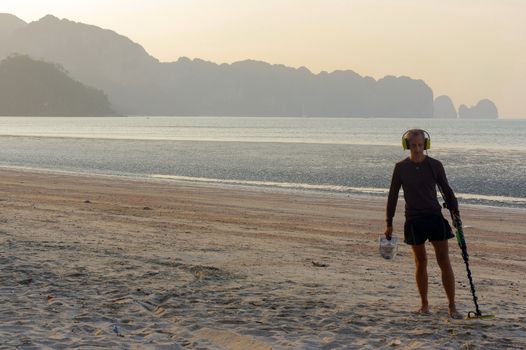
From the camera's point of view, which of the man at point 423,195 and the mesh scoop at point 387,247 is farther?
the mesh scoop at point 387,247

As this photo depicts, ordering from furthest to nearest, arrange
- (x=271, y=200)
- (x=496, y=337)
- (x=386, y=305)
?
(x=271, y=200) → (x=386, y=305) → (x=496, y=337)

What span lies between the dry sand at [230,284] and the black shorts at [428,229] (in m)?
0.94

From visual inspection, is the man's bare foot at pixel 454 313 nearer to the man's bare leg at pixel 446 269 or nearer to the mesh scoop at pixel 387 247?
the man's bare leg at pixel 446 269

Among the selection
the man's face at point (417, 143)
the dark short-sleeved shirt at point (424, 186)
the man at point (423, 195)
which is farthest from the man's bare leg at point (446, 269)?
the man's face at point (417, 143)

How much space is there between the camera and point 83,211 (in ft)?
58.6

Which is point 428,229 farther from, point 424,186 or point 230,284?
point 230,284

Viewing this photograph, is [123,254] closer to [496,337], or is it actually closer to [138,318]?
[138,318]

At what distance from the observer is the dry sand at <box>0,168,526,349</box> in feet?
23.0

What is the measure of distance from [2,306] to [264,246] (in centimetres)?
591

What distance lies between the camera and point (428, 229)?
747 centimetres

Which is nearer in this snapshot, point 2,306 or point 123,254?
point 2,306

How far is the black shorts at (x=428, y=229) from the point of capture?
743 cm

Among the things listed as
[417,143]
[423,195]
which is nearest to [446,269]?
[423,195]

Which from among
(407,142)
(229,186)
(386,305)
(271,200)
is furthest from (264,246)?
(229,186)
